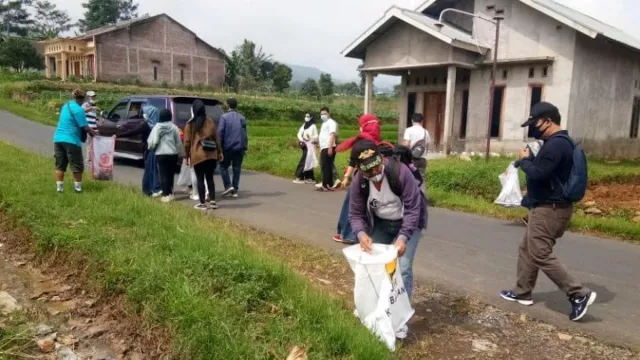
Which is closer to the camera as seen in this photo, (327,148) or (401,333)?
(401,333)

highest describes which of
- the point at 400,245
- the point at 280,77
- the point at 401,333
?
the point at 280,77

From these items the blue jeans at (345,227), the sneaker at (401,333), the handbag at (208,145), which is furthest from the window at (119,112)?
the sneaker at (401,333)

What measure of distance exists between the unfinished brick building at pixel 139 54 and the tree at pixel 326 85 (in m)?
18.4

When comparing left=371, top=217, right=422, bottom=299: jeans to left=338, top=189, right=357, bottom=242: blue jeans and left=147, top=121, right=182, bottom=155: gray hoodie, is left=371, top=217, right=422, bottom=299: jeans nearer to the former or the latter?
left=338, top=189, right=357, bottom=242: blue jeans

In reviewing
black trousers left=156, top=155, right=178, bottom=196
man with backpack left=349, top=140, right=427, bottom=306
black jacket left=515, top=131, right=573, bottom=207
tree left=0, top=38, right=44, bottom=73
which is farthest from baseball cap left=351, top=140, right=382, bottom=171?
tree left=0, top=38, right=44, bottom=73

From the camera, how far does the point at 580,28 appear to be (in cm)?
1364

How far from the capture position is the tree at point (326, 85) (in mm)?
67300

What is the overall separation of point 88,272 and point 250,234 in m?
2.41

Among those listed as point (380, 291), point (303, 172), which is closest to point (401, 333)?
point (380, 291)

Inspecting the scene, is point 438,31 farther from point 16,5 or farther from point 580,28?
point 16,5

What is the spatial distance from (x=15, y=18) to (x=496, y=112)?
66120 millimetres

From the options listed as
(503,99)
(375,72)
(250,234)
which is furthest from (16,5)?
(250,234)

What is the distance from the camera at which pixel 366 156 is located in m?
3.63

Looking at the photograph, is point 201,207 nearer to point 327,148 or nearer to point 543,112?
point 327,148
